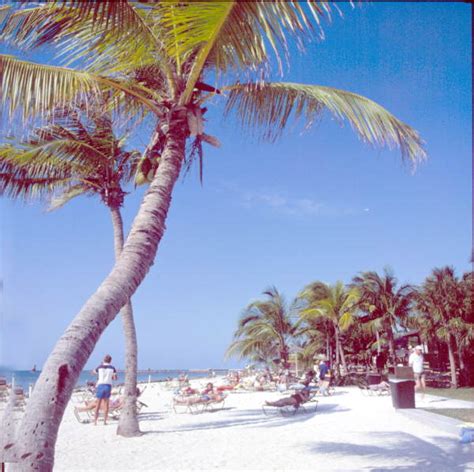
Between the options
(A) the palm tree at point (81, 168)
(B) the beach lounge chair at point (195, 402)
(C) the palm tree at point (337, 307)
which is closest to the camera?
(A) the palm tree at point (81, 168)

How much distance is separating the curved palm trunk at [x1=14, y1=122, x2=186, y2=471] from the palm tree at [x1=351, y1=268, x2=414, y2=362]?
953 inches

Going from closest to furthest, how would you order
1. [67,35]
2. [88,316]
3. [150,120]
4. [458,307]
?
[88,316]
[67,35]
[150,120]
[458,307]

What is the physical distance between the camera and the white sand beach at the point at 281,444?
275 inches

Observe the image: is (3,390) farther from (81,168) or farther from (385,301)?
(385,301)

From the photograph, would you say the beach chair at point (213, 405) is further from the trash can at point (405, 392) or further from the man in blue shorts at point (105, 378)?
the trash can at point (405, 392)

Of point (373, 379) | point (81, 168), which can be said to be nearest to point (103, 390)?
point (81, 168)

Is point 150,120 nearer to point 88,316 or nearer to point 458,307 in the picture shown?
point 88,316

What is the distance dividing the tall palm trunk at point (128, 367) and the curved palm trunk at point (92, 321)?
4.99 metres

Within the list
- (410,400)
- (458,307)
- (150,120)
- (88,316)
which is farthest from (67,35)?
(458,307)

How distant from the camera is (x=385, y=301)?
28094mm

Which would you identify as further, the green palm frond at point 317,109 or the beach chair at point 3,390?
the beach chair at point 3,390

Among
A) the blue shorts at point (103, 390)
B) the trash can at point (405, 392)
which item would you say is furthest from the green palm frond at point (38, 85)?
the trash can at point (405, 392)

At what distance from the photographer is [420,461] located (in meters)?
6.79

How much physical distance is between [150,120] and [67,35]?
5.75 feet
